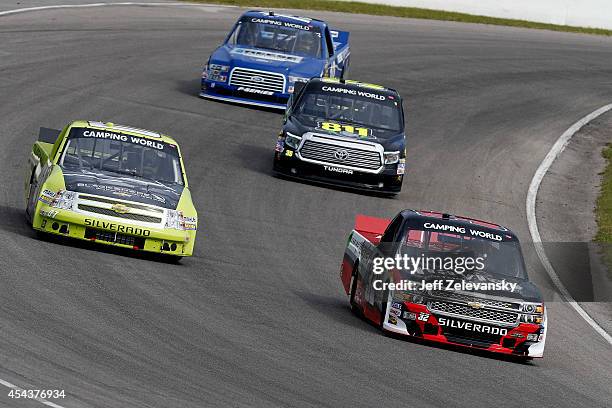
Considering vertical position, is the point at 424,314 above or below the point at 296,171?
above

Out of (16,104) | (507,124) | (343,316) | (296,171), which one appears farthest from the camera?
(507,124)

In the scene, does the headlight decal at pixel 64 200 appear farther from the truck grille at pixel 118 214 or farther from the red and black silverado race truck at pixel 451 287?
the red and black silverado race truck at pixel 451 287

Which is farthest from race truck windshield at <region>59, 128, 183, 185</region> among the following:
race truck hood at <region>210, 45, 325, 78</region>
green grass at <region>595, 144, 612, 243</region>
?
race truck hood at <region>210, 45, 325, 78</region>

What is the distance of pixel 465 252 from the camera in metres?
14.0

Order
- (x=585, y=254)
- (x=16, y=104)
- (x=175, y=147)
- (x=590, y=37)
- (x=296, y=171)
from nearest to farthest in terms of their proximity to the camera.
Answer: (x=175, y=147)
(x=585, y=254)
(x=296, y=171)
(x=16, y=104)
(x=590, y=37)

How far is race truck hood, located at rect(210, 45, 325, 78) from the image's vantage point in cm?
2667

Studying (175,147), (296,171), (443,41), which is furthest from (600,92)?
(175,147)

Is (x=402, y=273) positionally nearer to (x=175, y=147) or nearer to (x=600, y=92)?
(x=175, y=147)

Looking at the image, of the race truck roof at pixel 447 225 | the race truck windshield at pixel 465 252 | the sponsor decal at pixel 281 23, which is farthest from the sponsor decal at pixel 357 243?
the sponsor decal at pixel 281 23

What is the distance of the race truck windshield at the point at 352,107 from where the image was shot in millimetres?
23094

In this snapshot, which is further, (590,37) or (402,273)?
(590,37)

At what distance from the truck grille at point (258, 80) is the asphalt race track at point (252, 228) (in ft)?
2.09

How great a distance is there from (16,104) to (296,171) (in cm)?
563

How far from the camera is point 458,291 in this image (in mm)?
13062
